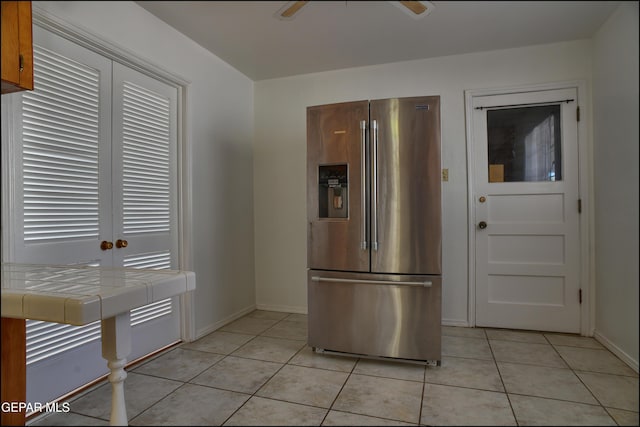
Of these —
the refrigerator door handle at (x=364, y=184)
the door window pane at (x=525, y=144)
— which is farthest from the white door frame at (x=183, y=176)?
the door window pane at (x=525, y=144)

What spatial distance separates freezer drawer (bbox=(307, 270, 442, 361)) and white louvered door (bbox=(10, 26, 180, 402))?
41.4 inches

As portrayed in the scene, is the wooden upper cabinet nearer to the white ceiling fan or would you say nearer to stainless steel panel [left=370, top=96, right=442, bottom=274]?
the white ceiling fan

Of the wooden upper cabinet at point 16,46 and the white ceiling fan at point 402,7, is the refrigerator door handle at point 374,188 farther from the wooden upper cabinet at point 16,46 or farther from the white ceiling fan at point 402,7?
the wooden upper cabinet at point 16,46

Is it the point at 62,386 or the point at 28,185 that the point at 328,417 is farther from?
the point at 28,185

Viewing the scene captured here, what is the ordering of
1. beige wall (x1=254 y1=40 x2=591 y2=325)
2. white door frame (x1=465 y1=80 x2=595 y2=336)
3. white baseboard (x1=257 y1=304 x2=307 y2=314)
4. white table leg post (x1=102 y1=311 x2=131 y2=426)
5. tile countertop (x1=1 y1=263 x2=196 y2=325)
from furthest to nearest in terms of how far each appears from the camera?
1. white baseboard (x1=257 y1=304 x2=307 y2=314)
2. beige wall (x1=254 y1=40 x2=591 y2=325)
3. white door frame (x1=465 y1=80 x2=595 y2=336)
4. white table leg post (x1=102 y1=311 x2=131 y2=426)
5. tile countertop (x1=1 y1=263 x2=196 y2=325)

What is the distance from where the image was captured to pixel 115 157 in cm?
199

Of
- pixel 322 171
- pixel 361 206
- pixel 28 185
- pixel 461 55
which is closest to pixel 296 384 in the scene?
pixel 361 206

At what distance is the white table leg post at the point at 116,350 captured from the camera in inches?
44.0

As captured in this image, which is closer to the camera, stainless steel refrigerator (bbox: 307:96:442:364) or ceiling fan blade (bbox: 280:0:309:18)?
ceiling fan blade (bbox: 280:0:309:18)

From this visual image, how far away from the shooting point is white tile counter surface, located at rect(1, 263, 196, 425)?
3.17 feet

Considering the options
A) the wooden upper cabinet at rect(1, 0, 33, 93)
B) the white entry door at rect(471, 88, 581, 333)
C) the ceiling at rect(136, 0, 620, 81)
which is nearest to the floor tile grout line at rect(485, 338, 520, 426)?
the white entry door at rect(471, 88, 581, 333)

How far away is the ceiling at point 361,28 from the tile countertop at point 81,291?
1112mm

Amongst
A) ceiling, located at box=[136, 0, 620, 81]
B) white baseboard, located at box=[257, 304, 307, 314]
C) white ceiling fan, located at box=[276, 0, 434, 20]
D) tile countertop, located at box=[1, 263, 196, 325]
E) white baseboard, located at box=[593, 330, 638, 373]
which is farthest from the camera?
white baseboard, located at box=[257, 304, 307, 314]

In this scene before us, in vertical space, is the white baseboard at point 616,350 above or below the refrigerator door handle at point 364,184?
below
